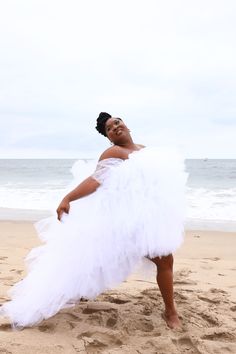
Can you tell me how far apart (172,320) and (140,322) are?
0.83 ft

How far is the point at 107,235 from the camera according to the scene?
9.89 feet

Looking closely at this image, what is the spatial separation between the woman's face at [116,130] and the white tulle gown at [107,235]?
0.23 m

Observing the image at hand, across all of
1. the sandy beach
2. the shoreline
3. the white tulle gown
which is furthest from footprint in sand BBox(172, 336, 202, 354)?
the shoreline

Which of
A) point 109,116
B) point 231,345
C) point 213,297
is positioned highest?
point 109,116

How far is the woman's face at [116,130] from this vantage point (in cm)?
340

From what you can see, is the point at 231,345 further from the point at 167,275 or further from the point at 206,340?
the point at 167,275

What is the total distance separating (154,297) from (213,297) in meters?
0.56

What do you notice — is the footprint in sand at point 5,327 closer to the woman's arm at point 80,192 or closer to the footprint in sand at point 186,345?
the woman's arm at point 80,192

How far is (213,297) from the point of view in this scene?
3953 mm

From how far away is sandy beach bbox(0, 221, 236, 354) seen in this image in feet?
9.32

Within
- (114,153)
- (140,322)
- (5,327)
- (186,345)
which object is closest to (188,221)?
(140,322)

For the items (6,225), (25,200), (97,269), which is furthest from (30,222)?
(97,269)

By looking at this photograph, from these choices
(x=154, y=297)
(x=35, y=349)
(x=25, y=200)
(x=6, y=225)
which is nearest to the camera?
(x=35, y=349)

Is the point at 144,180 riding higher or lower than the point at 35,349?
higher
